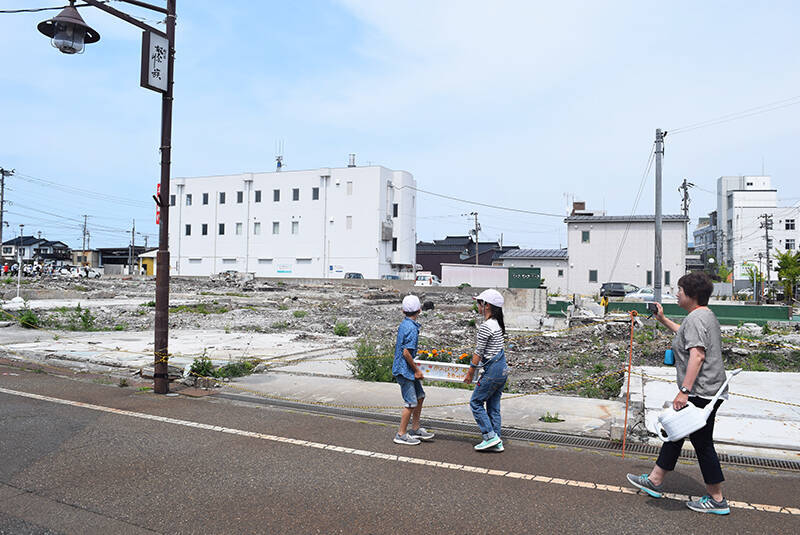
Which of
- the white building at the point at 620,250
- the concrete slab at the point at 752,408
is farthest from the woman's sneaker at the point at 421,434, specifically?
the white building at the point at 620,250

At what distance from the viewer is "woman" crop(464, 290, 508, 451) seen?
6.13 metres

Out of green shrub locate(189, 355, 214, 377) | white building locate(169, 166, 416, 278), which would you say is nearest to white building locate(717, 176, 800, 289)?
white building locate(169, 166, 416, 278)

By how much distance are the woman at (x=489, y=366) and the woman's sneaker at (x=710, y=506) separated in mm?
2058

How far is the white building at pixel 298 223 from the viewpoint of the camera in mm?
66625

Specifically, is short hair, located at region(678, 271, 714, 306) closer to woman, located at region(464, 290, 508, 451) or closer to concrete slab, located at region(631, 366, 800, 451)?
woman, located at region(464, 290, 508, 451)

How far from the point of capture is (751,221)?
3105 inches

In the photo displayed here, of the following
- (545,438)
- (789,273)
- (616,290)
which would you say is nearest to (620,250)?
(616,290)

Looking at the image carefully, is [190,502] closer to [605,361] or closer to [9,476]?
[9,476]

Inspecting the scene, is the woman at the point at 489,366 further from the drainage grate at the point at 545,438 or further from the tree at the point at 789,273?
the tree at the point at 789,273

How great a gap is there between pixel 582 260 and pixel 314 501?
51708 millimetres

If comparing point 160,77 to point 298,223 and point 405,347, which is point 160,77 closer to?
point 405,347

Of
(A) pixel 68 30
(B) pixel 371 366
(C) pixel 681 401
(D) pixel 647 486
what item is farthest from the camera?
(B) pixel 371 366

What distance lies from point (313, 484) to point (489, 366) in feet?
7.10

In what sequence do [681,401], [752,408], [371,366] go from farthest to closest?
[371,366] < [752,408] < [681,401]
